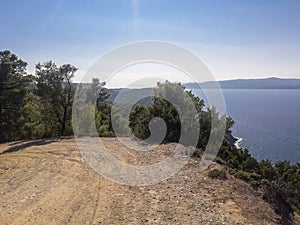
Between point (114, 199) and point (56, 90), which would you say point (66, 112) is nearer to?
point (56, 90)

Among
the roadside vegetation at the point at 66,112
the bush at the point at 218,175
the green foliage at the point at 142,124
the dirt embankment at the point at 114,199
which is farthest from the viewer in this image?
the green foliage at the point at 142,124

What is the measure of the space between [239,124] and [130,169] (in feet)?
329

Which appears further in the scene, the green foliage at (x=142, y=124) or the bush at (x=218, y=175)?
the green foliage at (x=142, y=124)

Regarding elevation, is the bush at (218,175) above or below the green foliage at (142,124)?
below

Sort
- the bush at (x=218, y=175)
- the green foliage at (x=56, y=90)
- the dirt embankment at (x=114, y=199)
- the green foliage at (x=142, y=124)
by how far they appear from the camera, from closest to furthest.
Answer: the dirt embankment at (x=114, y=199), the bush at (x=218, y=175), the green foliage at (x=142, y=124), the green foliage at (x=56, y=90)

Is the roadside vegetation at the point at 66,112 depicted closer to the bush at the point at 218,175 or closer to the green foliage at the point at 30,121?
the green foliage at the point at 30,121

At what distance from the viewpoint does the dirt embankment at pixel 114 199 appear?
24.0 feet

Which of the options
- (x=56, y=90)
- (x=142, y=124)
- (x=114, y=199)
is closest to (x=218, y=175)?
(x=114, y=199)

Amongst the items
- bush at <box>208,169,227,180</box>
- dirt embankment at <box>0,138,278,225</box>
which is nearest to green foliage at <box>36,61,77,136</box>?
dirt embankment at <box>0,138,278,225</box>

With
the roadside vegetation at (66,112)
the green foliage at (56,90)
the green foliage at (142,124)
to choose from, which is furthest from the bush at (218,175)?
the green foliage at (56,90)

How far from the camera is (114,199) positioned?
8.54m

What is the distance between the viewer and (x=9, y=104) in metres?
22.2

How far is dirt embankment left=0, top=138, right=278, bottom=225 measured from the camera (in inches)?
288

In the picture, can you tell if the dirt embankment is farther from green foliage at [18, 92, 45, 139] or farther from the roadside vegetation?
green foliage at [18, 92, 45, 139]
